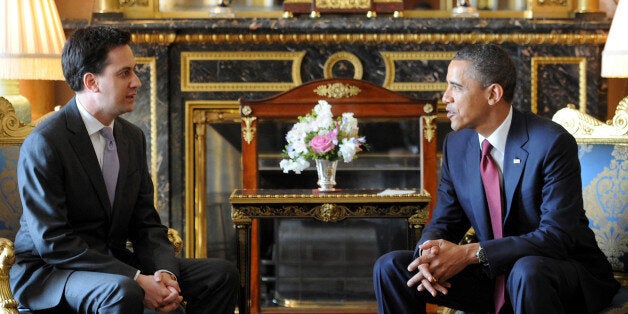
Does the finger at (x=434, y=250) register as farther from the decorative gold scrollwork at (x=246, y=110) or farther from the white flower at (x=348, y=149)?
the decorative gold scrollwork at (x=246, y=110)

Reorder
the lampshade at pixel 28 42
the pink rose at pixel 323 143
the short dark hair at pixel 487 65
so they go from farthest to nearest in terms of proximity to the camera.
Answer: the lampshade at pixel 28 42, the pink rose at pixel 323 143, the short dark hair at pixel 487 65

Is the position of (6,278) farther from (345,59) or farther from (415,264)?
(345,59)

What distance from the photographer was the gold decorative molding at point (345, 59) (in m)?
4.60

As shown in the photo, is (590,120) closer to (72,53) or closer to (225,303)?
(225,303)

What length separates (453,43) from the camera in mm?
4602

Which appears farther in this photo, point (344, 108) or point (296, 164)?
point (344, 108)

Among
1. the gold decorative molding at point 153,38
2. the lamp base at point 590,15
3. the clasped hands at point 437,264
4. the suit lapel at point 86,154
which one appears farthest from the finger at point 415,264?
the lamp base at point 590,15

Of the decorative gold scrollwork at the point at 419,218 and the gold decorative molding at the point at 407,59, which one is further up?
the gold decorative molding at the point at 407,59

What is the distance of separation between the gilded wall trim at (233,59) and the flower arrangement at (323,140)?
855 mm

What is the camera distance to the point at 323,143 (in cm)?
367

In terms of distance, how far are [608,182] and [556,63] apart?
1.58 m

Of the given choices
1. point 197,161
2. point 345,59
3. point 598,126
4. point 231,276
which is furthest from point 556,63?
point 231,276

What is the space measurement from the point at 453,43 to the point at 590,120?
1.42 metres

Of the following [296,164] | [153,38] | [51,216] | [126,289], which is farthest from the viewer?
[153,38]
